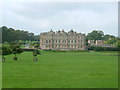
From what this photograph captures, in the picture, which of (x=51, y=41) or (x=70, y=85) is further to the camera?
(x=51, y=41)

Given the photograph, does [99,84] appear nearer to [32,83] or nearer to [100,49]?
[32,83]

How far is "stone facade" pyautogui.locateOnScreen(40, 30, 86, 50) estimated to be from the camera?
8756cm

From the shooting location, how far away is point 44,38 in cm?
8775

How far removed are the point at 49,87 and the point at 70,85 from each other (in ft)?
3.53

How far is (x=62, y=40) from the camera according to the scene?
8875 cm

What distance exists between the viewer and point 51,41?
87688 mm

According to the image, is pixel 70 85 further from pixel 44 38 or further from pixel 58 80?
pixel 44 38

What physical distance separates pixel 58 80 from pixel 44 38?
7522 centimetres

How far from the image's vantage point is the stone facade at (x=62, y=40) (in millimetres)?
87562

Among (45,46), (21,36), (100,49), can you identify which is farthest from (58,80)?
(21,36)

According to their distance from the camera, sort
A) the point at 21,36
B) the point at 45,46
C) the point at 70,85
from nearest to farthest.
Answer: the point at 70,85 < the point at 45,46 < the point at 21,36

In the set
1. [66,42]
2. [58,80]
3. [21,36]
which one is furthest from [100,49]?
[58,80]

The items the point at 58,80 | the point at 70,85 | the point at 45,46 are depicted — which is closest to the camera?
the point at 70,85

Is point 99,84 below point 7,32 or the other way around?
below
